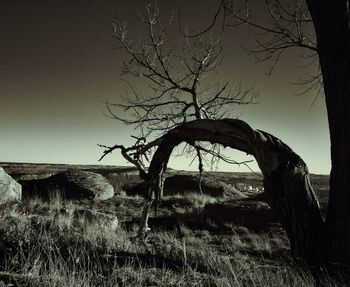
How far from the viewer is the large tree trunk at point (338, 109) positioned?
475 centimetres

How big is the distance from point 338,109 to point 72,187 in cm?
1289

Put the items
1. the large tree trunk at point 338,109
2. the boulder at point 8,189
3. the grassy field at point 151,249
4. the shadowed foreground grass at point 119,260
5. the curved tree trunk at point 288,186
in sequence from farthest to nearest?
the boulder at point 8,189
the curved tree trunk at point 288,186
the large tree trunk at point 338,109
the grassy field at point 151,249
the shadowed foreground grass at point 119,260

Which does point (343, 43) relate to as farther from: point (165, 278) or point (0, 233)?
point (0, 233)

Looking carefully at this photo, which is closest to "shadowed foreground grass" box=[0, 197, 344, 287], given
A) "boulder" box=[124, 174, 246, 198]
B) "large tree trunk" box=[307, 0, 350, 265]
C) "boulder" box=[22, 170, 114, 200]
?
"large tree trunk" box=[307, 0, 350, 265]

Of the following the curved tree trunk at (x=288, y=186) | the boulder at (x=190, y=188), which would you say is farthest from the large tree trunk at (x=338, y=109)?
the boulder at (x=190, y=188)

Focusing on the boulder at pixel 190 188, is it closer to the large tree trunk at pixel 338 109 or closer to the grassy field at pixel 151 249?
the grassy field at pixel 151 249

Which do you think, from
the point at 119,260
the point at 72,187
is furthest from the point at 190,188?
the point at 119,260

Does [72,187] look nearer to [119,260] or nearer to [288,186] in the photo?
[119,260]

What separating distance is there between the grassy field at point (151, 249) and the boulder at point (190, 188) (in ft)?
16.2

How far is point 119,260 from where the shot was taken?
18.0ft

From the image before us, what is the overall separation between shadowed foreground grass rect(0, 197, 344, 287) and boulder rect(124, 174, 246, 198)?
32.3ft

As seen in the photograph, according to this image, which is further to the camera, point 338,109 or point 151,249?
point 151,249

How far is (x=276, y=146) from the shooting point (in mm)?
5516

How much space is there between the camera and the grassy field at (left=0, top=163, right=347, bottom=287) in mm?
4473
